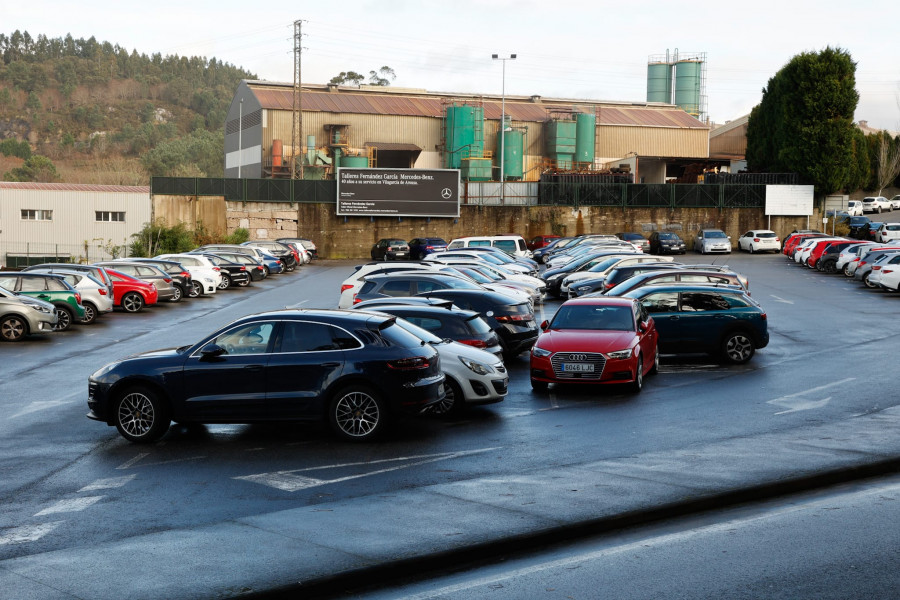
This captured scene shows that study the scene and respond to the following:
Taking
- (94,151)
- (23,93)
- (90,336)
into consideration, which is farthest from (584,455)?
(23,93)

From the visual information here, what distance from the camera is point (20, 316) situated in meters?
23.0

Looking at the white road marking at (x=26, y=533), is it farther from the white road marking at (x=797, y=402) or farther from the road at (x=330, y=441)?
the white road marking at (x=797, y=402)

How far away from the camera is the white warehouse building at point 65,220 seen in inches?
2306

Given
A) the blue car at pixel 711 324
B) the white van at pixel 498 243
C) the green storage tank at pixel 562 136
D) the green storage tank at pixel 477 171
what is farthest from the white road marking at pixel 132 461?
the green storage tank at pixel 562 136

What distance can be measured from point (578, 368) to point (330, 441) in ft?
16.6

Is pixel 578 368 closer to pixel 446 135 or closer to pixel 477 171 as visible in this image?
pixel 477 171

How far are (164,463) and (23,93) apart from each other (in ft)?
603

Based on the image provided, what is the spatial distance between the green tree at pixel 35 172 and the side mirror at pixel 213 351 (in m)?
123

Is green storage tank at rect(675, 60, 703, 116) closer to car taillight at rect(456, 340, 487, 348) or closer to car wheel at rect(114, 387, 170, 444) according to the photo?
car taillight at rect(456, 340, 487, 348)

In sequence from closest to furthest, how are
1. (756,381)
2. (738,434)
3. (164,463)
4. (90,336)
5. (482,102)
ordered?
(164,463) → (738,434) → (756,381) → (90,336) → (482,102)

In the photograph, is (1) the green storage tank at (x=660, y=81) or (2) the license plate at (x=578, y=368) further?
(1) the green storage tank at (x=660, y=81)

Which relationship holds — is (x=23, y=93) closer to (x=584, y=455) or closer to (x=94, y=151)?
(x=94, y=151)

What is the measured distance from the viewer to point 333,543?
7.91 metres

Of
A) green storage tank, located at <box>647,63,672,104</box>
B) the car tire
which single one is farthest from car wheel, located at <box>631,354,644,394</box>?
green storage tank, located at <box>647,63,672,104</box>
